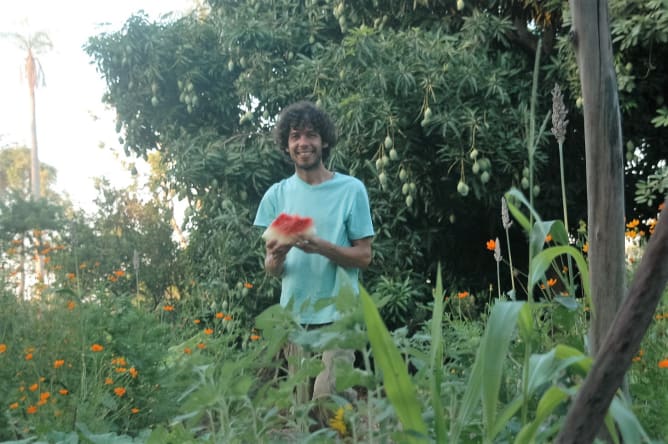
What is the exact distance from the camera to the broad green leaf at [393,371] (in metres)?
1.18

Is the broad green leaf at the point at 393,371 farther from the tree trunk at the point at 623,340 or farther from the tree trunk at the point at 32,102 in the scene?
the tree trunk at the point at 32,102

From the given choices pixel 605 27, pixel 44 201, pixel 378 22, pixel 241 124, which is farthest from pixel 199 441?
pixel 44 201

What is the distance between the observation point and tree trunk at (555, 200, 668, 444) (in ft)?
3.24

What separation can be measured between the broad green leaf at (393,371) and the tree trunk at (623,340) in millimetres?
257

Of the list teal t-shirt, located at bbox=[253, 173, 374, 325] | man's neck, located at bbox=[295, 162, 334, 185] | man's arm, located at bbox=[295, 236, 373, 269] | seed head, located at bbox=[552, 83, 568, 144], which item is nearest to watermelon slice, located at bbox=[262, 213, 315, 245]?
man's arm, located at bbox=[295, 236, 373, 269]

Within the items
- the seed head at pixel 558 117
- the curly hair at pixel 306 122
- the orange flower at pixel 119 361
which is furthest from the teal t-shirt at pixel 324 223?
the seed head at pixel 558 117

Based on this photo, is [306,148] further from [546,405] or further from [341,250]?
[546,405]

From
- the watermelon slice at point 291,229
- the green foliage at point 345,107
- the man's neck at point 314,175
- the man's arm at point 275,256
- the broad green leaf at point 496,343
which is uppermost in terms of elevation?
the green foliage at point 345,107

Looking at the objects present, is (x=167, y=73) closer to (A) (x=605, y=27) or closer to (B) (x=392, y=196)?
(B) (x=392, y=196)

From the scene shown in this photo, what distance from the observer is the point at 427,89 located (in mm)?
6609

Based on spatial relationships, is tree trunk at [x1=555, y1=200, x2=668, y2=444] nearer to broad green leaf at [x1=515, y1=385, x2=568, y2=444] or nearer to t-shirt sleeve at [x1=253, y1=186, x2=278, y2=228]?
broad green leaf at [x1=515, y1=385, x2=568, y2=444]

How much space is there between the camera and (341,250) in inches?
119

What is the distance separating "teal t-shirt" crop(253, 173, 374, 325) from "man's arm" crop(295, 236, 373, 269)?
0.03 metres

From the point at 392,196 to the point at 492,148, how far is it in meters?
0.93
